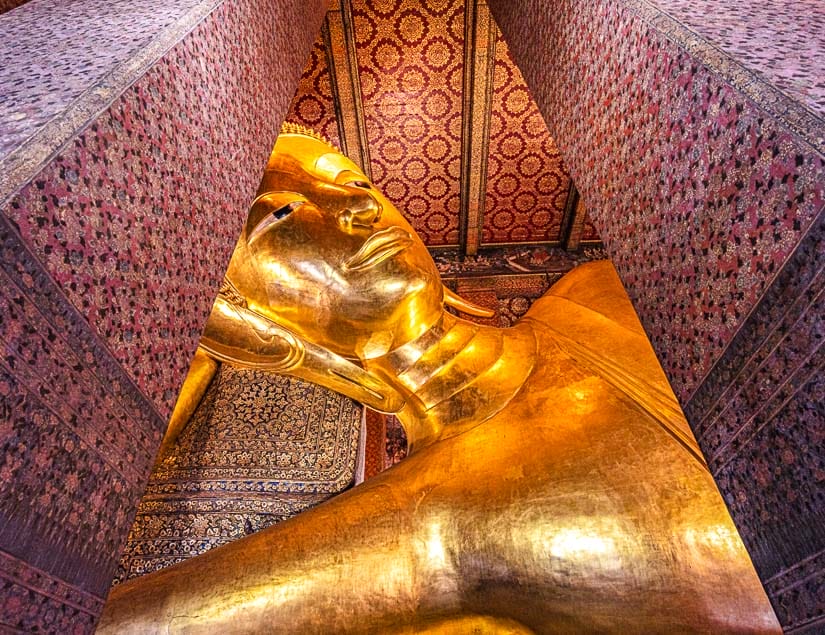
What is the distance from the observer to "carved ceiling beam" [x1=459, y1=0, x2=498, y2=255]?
3.19 metres

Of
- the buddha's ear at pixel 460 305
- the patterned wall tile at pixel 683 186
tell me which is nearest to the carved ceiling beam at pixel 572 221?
the buddha's ear at pixel 460 305

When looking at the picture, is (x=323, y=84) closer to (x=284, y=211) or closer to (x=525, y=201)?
(x=525, y=201)

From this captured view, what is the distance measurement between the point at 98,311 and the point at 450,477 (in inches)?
44.8

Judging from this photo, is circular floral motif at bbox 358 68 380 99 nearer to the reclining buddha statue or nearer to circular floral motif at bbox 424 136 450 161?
circular floral motif at bbox 424 136 450 161

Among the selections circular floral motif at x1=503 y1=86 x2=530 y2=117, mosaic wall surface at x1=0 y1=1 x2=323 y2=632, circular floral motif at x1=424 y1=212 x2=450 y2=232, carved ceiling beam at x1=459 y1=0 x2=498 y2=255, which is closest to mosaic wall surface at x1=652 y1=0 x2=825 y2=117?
mosaic wall surface at x1=0 y1=1 x2=323 y2=632

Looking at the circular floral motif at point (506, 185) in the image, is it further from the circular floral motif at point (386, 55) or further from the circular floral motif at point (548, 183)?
the circular floral motif at point (386, 55)

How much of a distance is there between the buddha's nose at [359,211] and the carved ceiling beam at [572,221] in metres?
2.30

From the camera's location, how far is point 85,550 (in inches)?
23.1

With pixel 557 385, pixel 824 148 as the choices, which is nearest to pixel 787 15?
pixel 824 148

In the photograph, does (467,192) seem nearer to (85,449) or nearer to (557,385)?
(557,385)

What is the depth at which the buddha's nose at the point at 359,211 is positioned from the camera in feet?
5.94

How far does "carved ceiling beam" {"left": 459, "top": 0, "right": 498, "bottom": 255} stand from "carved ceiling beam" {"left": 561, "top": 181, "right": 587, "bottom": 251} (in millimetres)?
565

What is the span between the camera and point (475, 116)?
3504 mm

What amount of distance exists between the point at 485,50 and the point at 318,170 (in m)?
1.78
